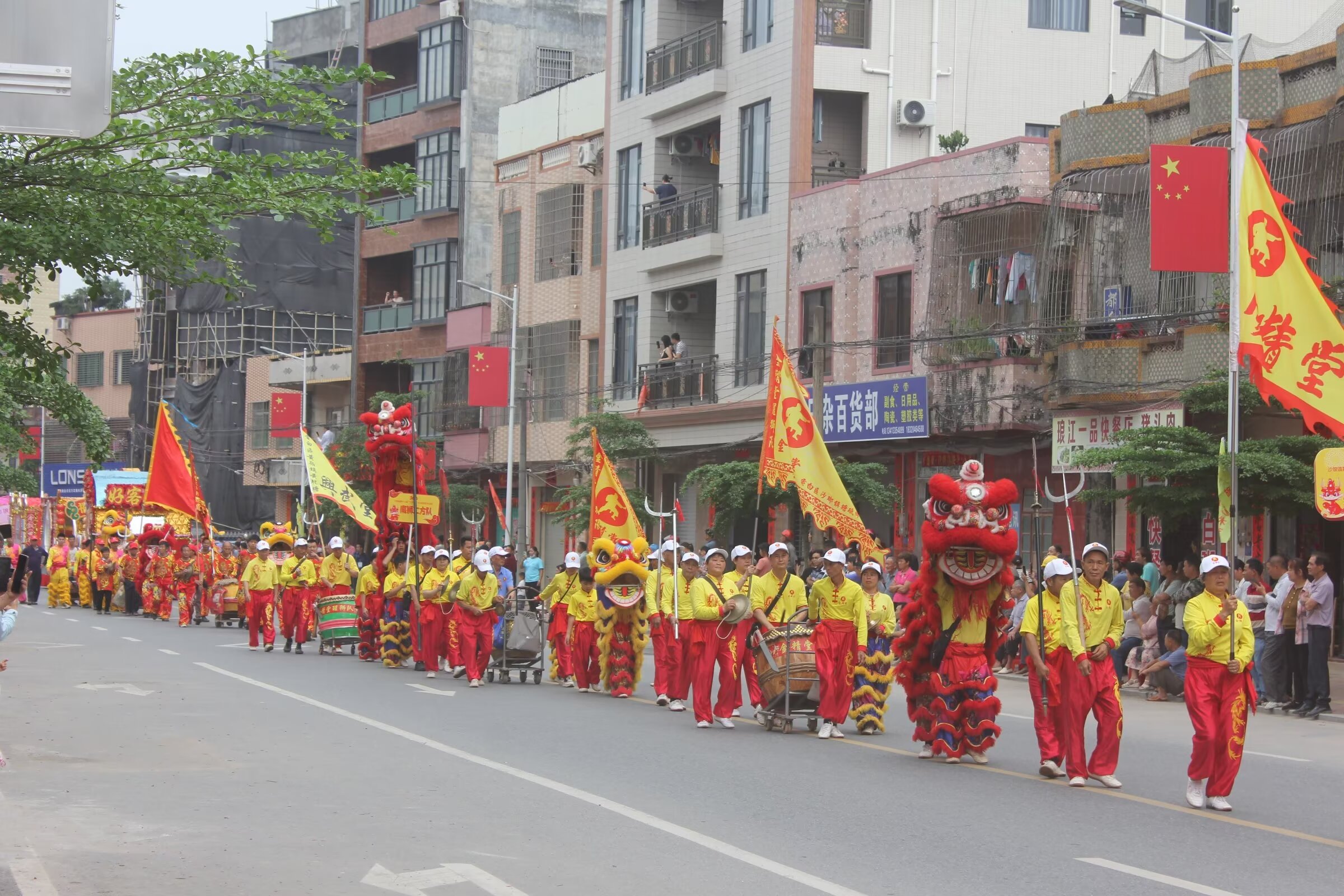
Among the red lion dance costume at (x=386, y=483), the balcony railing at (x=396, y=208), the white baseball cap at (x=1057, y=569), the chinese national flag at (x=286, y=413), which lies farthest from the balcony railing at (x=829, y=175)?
the chinese national flag at (x=286, y=413)

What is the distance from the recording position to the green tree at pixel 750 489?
30.3 metres

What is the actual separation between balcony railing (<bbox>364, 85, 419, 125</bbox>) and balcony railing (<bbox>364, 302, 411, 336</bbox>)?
564 cm

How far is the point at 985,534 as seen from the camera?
1309 cm

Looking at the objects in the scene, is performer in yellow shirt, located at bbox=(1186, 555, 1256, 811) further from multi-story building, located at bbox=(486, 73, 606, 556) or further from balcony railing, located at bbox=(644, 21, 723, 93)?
multi-story building, located at bbox=(486, 73, 606, 556)

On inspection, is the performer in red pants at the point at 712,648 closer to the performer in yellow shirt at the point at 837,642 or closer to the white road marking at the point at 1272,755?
the performer in yellow shirt at the point at 837,642

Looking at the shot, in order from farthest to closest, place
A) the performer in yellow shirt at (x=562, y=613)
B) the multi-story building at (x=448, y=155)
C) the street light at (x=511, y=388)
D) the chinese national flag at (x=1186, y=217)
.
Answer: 1. the multi-story building at (x=448, y=155)
2. the street light at (x=511, y=388)
3. the chinese national flag at (x=1186, y=217)
4. the performer in yellow shirt at (x=562, y=613)

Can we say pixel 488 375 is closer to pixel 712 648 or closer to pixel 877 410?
pixel 877 410

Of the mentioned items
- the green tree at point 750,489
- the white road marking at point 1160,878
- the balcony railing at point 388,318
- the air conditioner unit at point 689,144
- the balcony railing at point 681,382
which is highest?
the air conditioner unit at point 689,144

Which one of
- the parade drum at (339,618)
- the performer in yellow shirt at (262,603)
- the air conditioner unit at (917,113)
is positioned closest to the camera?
the parade drum at (339,618)

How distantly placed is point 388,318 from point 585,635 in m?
36.0

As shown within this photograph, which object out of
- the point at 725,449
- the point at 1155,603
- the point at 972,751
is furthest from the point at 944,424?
the point at 972,751

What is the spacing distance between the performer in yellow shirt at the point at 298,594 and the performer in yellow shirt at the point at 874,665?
1236 cm

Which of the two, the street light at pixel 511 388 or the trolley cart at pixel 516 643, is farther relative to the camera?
the street light at pixel 511 388

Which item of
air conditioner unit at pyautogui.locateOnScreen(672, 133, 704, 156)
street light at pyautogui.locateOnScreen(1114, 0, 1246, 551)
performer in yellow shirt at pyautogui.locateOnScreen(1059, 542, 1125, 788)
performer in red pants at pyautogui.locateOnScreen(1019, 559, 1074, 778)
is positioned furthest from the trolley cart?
air conditioner unit at pyautogui.locateOnScreen(672, 133, 704, 156)
